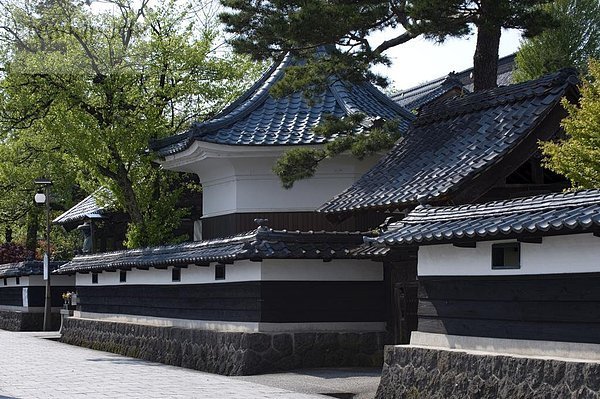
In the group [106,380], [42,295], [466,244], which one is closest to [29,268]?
[42,295]

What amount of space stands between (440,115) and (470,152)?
257cm

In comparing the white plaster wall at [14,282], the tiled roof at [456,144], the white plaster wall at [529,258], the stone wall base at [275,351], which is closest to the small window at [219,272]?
the stone wall base at [275,351]

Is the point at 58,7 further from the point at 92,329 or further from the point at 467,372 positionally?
the point at 467,372

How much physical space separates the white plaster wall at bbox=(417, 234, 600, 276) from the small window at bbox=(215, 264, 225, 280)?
653cm

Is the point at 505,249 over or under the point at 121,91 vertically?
under

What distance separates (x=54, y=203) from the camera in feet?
156

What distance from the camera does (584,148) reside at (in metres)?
14.8

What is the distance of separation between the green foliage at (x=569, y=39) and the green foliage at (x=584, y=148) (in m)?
Result: 18.3

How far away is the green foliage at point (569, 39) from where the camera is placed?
109 ft

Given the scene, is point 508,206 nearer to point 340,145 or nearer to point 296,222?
point 340,145

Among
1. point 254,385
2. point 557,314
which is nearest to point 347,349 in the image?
point 254,385

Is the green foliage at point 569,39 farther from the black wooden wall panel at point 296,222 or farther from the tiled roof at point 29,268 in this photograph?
the tiled roof at point 29,268

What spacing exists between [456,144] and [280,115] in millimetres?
7435

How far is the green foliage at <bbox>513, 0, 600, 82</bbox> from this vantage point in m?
33.3
